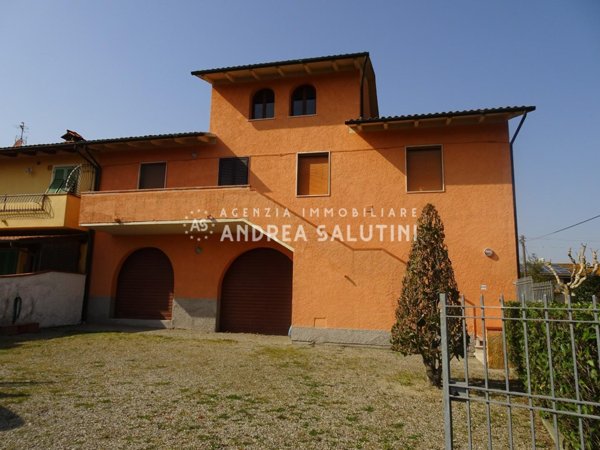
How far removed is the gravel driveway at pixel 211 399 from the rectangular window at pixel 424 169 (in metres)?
5.52

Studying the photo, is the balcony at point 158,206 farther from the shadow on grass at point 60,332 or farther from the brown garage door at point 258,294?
the shadow on grass at point 60,332

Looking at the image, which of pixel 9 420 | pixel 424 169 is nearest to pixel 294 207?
pixel 424 169

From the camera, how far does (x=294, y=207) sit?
1317cm

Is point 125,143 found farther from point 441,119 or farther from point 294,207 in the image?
point 441,119

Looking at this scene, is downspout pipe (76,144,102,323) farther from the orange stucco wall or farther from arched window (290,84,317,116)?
arched window (290,84,317,116)

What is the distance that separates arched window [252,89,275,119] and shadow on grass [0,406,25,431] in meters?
12.0

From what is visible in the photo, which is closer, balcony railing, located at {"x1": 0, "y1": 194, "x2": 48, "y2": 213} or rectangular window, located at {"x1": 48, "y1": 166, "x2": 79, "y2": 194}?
balcony railing, located at {"x1": 0, "y1": 194, "x2": 48, "y2": 213}

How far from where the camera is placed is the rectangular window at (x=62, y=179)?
16484 mm

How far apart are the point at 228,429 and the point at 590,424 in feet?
13.1

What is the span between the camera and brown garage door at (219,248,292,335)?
14.3m

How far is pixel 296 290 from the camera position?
12.6 m

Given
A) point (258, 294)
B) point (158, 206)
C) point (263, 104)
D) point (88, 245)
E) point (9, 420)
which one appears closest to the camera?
point (9, 420)

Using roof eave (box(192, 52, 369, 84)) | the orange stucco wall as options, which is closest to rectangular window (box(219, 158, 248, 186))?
the orange stucco wall

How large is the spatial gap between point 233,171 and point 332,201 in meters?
4.12
